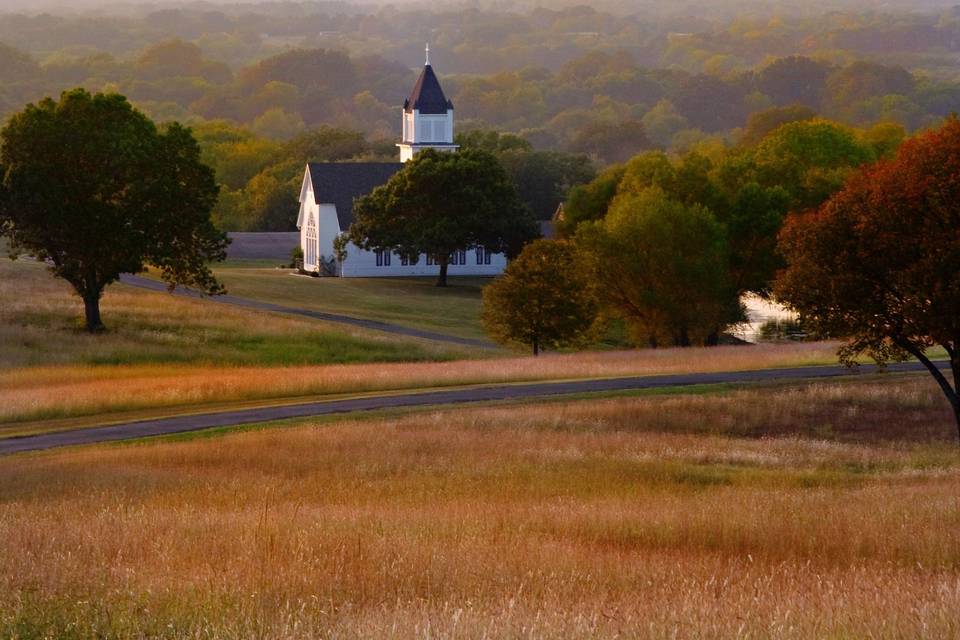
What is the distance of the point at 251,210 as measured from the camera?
146750mm

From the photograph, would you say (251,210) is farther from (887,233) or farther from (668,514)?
(668,514)

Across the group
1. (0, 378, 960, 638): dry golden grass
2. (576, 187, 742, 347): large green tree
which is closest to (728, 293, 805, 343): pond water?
(576, 187, 742, 347): large green tree

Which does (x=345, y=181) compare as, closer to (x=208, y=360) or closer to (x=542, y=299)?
(x=542, y=299)

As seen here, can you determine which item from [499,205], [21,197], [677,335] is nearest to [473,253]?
[499,205]

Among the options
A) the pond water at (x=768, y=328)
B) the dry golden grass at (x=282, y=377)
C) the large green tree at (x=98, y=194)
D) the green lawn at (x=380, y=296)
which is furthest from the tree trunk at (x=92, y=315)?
the pond water at (x=768, y=328)

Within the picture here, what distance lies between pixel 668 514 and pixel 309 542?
5.18 metres

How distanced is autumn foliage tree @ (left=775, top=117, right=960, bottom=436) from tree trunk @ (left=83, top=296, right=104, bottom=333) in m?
30.5

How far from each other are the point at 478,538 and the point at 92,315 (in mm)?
43638

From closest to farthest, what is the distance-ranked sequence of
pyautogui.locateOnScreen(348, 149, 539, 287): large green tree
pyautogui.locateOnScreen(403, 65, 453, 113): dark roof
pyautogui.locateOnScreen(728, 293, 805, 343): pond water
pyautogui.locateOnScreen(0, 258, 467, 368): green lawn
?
pyautogui.locateOnScreen(0, 258, 467, 368): green lawn < pyautogui.locateOnScreen(728, 293, 805, 343): pond water < pyautogui.locateOnScreen(348, 149, 539, 287): large green tree < pyautogui.locateOnScreen(403, 65, 453, 113): dark roof

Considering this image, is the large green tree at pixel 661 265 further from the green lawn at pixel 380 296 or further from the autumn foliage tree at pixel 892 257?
the autumn foliage tree at pixel 892 257

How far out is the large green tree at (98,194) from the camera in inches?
2012

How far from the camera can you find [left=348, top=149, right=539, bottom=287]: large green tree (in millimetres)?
96250

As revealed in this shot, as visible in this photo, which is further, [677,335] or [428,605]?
[677,335]

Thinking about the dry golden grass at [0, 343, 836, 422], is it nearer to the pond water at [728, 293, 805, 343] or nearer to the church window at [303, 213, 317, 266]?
the pond water at [728, 293, 805, 343]
